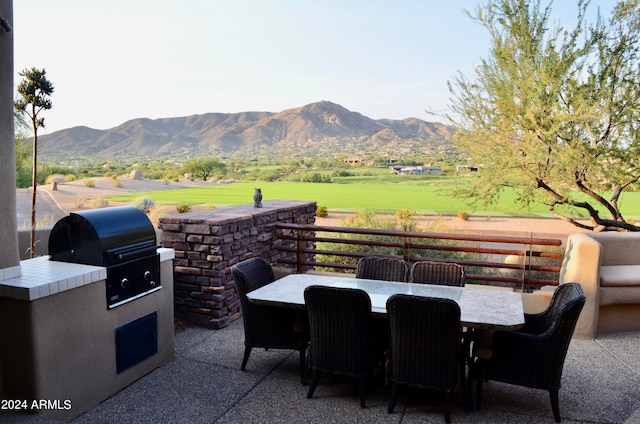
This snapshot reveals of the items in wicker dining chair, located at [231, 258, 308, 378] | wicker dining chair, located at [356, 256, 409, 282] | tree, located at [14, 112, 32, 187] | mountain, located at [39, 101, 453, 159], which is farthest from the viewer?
mountain, located at [39, 101, 453, 159]

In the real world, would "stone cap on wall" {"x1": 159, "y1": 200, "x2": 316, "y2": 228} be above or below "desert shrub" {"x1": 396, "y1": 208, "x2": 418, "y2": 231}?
above

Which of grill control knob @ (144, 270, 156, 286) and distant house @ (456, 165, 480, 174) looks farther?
distant house @ (456, 165, 480, 174)

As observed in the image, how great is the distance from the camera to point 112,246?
3.48 meters

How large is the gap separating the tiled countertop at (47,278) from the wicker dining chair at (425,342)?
6.73ft

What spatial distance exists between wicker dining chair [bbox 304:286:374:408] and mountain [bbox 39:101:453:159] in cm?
4012

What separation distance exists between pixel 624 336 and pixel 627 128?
4546 millimetres

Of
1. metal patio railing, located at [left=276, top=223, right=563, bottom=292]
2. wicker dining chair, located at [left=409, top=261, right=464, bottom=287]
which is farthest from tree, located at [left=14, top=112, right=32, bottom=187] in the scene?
wicker dining chair, located at [left=409, top=261, right=464, bottom=287]

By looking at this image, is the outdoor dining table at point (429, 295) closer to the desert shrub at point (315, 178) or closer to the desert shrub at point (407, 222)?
the desert shrub at point (407, 222)

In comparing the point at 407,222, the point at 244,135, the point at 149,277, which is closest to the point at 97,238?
the point at 149,277

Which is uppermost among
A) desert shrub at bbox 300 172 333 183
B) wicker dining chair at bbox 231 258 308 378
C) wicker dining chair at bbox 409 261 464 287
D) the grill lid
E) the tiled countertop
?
desert shrub at bbox 300 172 333 183

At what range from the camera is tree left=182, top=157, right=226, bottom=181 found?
39531mm

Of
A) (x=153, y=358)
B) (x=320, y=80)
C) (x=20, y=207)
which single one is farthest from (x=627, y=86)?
(x=320, y=80)

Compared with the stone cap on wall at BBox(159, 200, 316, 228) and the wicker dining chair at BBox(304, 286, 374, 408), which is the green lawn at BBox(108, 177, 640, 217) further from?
the wicker dining chair at BBox(304, 286, 374, 408)

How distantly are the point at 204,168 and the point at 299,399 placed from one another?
37.8 metres
